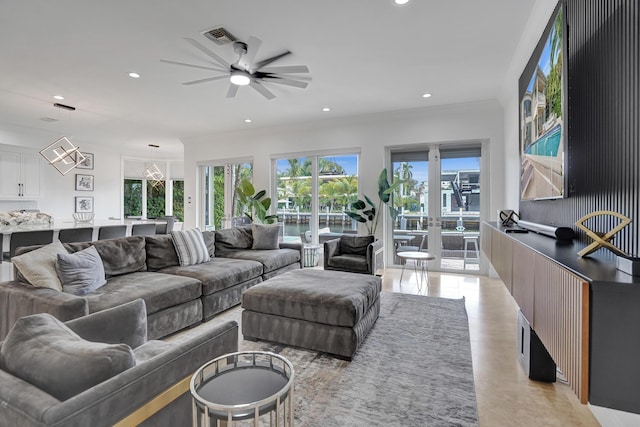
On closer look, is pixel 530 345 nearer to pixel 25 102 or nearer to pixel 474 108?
pixel 474 108

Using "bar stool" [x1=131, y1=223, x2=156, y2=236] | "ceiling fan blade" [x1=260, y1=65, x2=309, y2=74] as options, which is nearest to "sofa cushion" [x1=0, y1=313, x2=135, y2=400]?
"ceiling fan blade" [x1=260, y1=65, x2=309, y2=74]

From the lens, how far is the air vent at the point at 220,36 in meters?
3.07

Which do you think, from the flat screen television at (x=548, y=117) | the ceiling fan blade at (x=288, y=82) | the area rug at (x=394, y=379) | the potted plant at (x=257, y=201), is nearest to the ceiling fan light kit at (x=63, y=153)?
the potted plant at (x=257, y=201)

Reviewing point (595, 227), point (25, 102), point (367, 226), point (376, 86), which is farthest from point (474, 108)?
point (25, 102)

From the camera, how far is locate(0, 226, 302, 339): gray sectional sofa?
2.32m

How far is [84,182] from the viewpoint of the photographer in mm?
8445

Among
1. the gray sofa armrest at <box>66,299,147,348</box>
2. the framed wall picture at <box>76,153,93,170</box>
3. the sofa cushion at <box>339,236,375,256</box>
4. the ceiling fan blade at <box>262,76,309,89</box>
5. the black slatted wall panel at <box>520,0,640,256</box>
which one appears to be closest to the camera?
the black slatted wall panel at <box>520,0,640,256</box>

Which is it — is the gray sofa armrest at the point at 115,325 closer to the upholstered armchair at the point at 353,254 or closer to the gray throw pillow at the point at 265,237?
the upholstered armchair at the point at 353,254

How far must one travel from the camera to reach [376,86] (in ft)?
14.9

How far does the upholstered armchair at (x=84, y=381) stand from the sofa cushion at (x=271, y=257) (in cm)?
306

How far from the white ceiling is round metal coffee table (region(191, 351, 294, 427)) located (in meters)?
2.79

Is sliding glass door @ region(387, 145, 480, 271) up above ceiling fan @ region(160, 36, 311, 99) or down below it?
below

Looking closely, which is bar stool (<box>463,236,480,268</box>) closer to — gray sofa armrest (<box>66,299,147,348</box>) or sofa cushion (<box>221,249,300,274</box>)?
sofa cushion (<box>221,249,300,274</box>)

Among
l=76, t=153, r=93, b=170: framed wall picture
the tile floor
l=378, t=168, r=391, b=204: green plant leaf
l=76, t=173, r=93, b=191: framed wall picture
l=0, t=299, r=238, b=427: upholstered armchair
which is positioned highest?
l=76, t=153, r=93, b=170: framed wall picture
